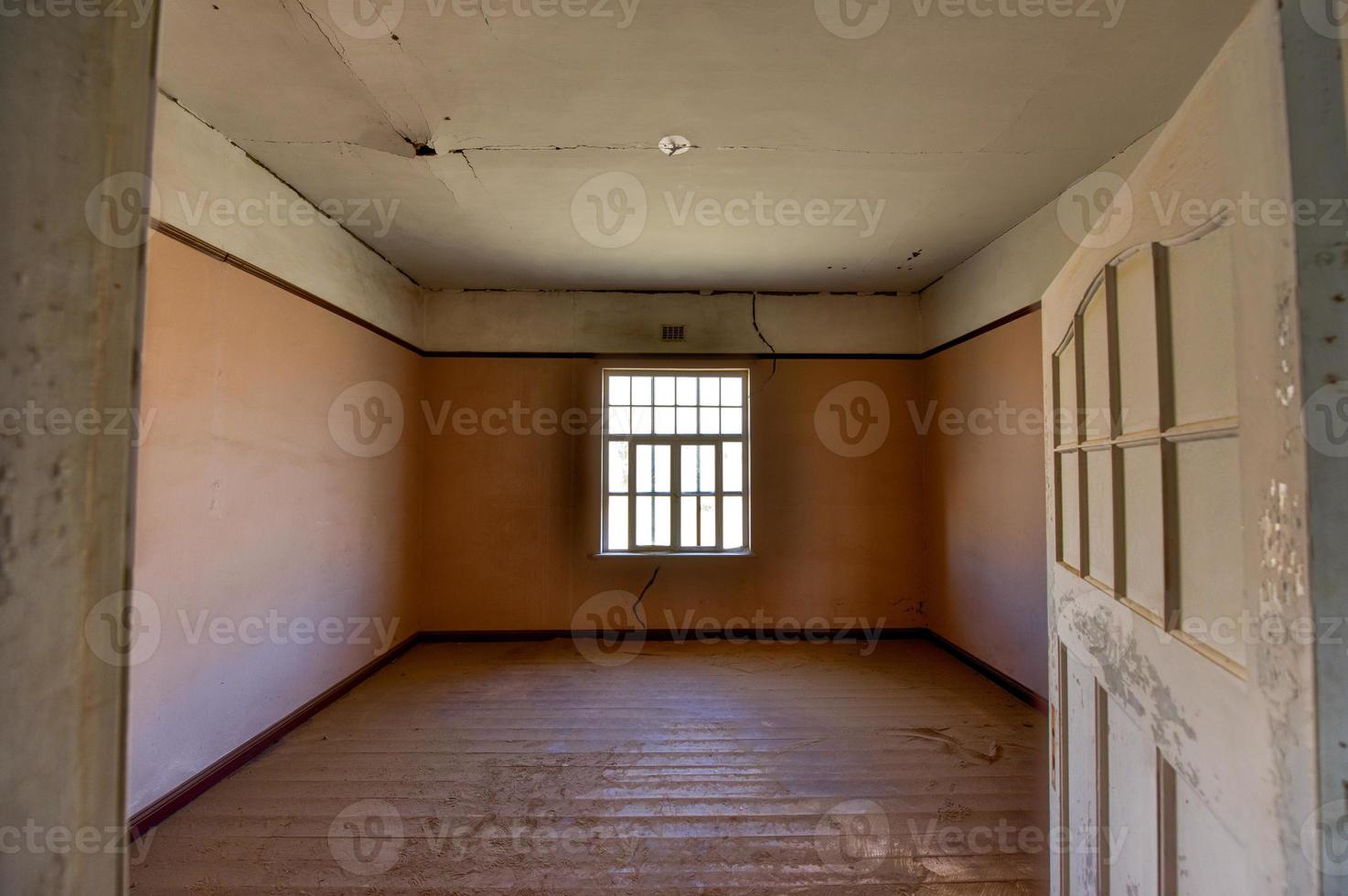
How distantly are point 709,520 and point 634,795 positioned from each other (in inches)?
88.7

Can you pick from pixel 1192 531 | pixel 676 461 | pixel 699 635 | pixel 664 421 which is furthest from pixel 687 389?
pixel 1192 531

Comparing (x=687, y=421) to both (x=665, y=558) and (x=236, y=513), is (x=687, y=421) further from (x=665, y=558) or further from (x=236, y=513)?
(x=236, y=513)

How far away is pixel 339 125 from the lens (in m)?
2.12

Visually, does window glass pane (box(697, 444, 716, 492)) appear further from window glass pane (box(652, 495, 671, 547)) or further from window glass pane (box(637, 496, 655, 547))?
window glass pane (box(637, 496, 655, 547))

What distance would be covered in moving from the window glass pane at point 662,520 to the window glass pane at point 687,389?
75cm

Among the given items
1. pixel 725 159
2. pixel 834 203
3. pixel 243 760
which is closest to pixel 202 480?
pixel 243 760

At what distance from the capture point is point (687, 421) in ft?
13.8

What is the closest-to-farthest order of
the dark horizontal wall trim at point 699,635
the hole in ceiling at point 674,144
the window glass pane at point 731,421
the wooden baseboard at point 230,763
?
the wooden baseboard at point 230,763 → the hole in ceiling at point 674,144 → the dark horizontal wall trim at point 699,635 → the window glass pane at point 731,421

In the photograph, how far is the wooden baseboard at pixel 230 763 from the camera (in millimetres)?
1869

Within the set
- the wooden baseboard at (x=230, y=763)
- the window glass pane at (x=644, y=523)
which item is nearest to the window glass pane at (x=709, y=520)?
the window glass pane at (x=644, y=523)

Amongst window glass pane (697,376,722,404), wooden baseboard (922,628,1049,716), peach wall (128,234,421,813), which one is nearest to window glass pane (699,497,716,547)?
window glass pane (697,376,722,404)

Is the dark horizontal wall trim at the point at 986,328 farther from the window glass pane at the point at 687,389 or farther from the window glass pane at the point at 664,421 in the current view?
the window glass pane at the point at 664,421

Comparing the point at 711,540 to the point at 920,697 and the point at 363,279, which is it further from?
the point at 363,279

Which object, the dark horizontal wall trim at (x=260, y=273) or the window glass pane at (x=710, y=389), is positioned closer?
the dark horizontal wall trim at (x=260, y=273)
